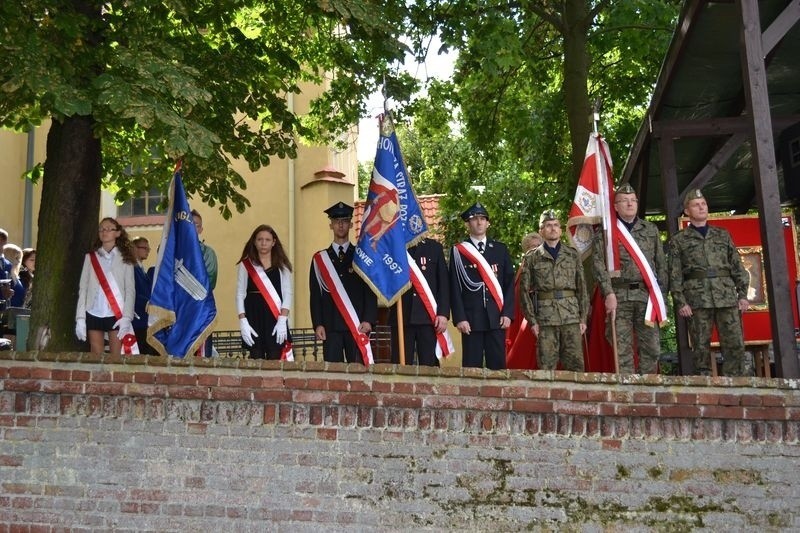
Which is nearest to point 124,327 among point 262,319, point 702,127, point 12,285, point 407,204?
point 262,319

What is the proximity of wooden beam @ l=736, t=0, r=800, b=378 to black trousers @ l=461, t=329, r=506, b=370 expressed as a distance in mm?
2306

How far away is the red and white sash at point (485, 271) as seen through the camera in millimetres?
8273

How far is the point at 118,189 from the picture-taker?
11773 millimetres

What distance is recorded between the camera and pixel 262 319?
826cm

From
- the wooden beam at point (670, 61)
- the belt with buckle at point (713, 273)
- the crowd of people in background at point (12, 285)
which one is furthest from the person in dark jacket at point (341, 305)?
the crowd of people in background at point (12, 285)

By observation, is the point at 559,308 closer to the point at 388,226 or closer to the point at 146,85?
the point at 388,226

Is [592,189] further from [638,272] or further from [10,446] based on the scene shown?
[10,446]

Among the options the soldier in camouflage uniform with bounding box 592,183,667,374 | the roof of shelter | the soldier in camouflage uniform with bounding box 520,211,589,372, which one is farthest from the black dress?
the roof of shelter

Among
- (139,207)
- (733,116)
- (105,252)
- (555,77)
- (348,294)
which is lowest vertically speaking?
(348,294)

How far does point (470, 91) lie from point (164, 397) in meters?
9.97

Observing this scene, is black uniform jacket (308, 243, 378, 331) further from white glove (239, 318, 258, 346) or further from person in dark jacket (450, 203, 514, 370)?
person in dark jacket (450, 203, 514, 370)

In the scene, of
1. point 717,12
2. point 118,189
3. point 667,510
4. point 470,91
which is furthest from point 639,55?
point 667,510

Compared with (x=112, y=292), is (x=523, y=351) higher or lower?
lower

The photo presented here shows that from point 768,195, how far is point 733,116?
3596mm
